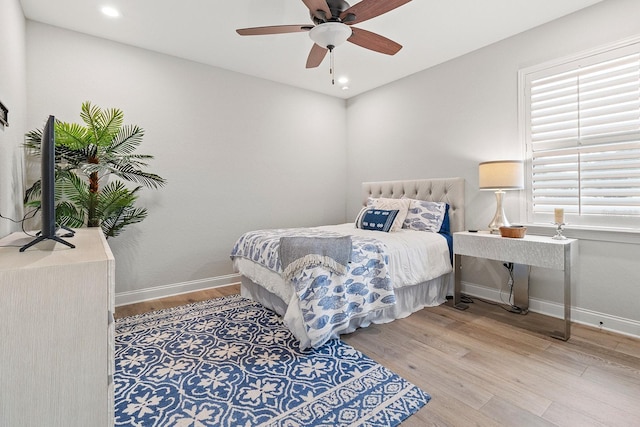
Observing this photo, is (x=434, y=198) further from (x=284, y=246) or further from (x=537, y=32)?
(x=284, y=246)

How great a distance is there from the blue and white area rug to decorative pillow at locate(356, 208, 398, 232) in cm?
144

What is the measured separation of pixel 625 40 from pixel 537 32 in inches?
27.5

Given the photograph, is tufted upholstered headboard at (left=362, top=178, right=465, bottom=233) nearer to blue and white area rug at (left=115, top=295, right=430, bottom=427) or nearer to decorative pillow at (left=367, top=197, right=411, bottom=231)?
decorative pillow at (left=367, top=197, right=411, bottom=231)

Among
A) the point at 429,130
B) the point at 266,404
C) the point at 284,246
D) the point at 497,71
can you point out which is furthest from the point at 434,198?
the point at 266,404

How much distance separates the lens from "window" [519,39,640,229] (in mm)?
2454

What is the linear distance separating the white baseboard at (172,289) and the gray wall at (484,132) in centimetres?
227

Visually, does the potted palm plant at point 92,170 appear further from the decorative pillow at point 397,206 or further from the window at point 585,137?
the window at point 585,137

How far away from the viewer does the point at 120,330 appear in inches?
103

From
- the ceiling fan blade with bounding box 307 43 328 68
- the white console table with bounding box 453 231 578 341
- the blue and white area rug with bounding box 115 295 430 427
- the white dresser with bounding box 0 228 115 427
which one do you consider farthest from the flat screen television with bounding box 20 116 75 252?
the white console table with bounding box 453 231 578 341

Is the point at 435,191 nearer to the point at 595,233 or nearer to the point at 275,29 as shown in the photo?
the point at 595,233

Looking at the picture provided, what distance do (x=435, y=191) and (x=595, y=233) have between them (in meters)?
1.53

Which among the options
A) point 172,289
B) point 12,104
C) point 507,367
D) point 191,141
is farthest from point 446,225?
point 12,104

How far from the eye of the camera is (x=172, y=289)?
3564mm

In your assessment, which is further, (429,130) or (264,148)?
(264,148)
